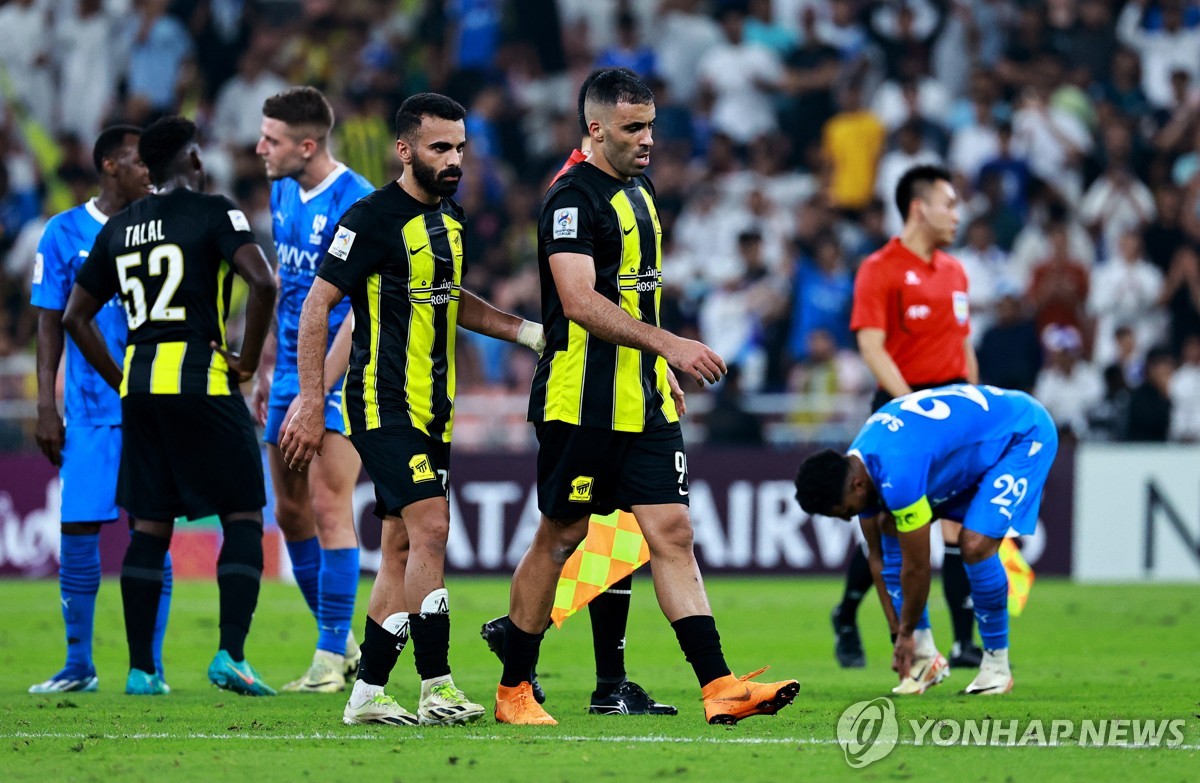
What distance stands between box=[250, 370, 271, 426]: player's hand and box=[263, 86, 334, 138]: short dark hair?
1.23 metres

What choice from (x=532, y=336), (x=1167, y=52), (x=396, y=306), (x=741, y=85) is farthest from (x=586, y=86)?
(x=1167, y=52)

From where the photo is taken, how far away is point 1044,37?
1998 cm

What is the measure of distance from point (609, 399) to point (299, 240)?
7.94 feet

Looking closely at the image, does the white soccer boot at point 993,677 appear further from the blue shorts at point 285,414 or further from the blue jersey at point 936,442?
the blue shorts at point 285,414

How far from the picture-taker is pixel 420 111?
22.9ft

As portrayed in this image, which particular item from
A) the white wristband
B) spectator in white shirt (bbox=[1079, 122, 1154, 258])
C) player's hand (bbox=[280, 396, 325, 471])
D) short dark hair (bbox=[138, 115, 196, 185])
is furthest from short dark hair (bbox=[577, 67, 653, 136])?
spectator in white shirt (bbox=[1079, 122, 1154, 258])

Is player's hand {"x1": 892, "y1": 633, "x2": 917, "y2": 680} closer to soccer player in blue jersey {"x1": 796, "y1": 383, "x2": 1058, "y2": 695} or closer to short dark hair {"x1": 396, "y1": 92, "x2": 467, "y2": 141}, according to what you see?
soccer player in blue jersey {"x1": 796, "y1": 383, "x2": 1058, "y2": 695}

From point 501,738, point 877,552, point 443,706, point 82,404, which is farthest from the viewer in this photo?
point 877,552

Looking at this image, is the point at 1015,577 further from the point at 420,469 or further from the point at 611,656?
the point at 420,469

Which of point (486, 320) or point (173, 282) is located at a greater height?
point (173, 282)

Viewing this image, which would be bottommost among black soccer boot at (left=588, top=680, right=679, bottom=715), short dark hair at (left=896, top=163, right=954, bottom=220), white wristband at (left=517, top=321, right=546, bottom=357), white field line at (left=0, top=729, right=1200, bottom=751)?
black soccer boot at (left=588, top=680, right=679, bottom=715)

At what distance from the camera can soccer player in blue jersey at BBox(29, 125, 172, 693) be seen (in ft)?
28.7

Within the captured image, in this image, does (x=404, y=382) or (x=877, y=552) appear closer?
(x=404, y=382)

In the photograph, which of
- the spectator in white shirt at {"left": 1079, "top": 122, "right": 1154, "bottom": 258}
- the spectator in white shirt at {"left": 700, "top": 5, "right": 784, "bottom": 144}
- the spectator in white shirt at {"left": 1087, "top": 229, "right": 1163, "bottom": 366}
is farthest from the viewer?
the spectator in white shirt at {"left": 700, "top": 5, "right": 784, "bottom": 144}
